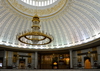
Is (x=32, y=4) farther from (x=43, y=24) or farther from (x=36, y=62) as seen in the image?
(x=36, y=62)

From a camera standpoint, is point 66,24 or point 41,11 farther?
point 66,24

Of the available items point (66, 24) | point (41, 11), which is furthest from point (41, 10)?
point (66, 24)

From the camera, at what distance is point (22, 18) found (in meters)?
19.1

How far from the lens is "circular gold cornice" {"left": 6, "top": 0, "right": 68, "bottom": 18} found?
634 inches

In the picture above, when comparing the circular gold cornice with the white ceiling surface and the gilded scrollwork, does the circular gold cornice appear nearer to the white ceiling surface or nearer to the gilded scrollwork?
the gilded scrollwork

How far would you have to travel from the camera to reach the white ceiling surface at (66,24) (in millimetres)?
15703

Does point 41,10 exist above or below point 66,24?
above

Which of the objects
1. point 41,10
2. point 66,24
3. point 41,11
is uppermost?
point 41,10

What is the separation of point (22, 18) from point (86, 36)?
10.7 meters

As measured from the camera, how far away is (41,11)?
61.1 feet

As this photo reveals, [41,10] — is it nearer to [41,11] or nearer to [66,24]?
[41,11]

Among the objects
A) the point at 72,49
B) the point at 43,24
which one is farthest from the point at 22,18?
the point at 72,49

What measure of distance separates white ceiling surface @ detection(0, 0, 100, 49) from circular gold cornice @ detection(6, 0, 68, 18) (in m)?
0.67

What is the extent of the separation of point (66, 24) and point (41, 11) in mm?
4732
